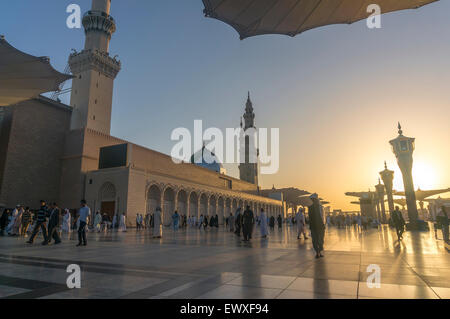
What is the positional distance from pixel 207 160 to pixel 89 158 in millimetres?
38151

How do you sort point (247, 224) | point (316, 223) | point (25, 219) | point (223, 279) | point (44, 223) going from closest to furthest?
point (223, 279) → point (316, 223) → point (44, 223) → point (247, 224) → point (25, 219)

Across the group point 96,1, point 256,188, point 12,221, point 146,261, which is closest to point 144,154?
point 12,221

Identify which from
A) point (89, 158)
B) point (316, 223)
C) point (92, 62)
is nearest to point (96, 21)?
point (92, 62)

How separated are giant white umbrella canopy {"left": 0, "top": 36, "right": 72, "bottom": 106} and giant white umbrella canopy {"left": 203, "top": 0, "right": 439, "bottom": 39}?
21.8 ft

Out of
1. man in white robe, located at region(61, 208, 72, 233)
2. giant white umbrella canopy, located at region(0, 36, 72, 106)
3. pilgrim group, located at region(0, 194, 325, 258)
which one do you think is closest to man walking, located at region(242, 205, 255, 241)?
pilgrim group, located at region(0, 194, 325, 258)

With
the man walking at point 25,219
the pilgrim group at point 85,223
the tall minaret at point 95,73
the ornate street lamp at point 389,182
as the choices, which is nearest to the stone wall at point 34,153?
the tall minaret at point 95,73

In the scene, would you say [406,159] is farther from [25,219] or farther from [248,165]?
[248,165]

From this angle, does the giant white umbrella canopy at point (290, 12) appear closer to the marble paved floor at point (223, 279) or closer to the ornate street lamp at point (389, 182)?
the marble paved floor at point (223, 279)

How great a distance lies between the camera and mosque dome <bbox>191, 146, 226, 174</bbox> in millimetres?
66125

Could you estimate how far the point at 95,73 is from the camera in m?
38.0

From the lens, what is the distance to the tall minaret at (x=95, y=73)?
1464 inches

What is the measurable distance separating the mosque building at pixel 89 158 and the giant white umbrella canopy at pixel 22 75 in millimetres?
15104

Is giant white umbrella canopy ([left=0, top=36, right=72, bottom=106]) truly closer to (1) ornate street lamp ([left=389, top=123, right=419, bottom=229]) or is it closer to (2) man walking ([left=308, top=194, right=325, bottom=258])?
(2) man walking ([left=308, top=194, right=325, bottom=258])
